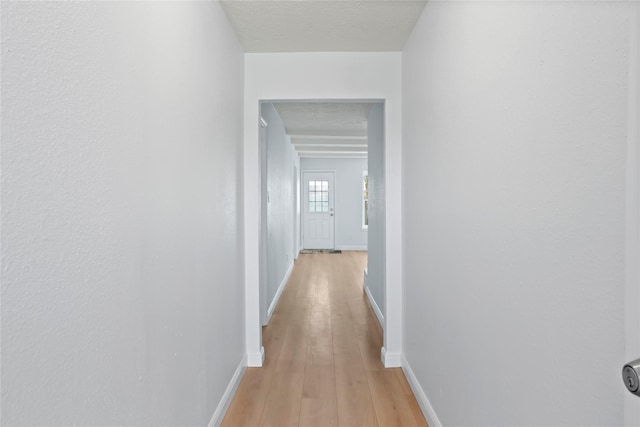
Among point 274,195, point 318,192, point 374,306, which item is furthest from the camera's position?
point 318,192

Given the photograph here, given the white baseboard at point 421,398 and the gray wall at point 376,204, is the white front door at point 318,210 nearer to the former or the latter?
the gray wall at point 376,204

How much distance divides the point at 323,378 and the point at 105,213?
218cm

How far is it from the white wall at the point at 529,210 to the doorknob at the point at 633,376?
0.57 ft

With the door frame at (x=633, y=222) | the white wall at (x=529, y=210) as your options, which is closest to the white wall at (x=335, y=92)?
the white wall at (x=529, y=210)

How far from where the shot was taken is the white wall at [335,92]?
2.92 m

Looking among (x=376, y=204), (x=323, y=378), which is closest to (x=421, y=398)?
(x=323, y=378)

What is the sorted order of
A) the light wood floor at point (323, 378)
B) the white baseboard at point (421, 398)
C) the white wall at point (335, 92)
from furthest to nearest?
1. the white wall at point (335, 92)
2. the light wood floor at point (323, 378)
3. the white baseboard at point (421, 398)

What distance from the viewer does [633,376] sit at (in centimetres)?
65

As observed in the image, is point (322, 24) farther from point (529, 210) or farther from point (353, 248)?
point (353, 248)

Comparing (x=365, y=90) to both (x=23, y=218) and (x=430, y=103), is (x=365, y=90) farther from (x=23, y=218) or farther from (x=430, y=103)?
(x=23, y=218)

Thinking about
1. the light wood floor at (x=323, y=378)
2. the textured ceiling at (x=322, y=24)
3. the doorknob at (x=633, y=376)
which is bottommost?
the light wood floor at (x=323, y=378)

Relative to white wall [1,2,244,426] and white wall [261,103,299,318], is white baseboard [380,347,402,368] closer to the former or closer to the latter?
white wall [1,2,244,426]

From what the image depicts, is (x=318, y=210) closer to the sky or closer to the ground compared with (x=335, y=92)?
closer to the ground

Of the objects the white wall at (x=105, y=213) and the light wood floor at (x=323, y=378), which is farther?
the light wood floor at (x=323, y=378)
